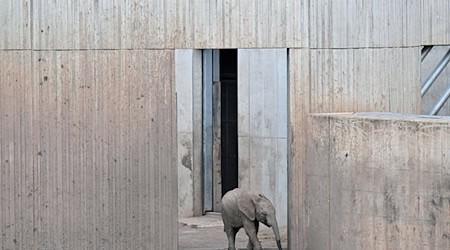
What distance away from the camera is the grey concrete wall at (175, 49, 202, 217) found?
717 inches

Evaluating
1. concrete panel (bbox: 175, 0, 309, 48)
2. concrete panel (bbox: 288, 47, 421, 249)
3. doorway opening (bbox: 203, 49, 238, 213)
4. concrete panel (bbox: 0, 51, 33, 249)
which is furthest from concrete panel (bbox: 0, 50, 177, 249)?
doorway opening (bbox: 203, 49, 238, 213)

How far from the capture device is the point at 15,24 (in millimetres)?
13016

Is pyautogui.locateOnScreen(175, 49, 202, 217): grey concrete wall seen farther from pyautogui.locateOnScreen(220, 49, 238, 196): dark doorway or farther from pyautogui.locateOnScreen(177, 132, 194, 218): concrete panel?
pyautogui.locateOnScreen(220, 49, 238, 196): dark doorway

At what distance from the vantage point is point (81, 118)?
13133 millimetres

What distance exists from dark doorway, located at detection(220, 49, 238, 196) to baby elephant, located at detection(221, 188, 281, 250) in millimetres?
4089

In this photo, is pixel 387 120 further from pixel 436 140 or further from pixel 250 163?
pixel 250 163

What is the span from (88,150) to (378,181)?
3.37 metres

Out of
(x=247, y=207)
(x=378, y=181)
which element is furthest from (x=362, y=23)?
(x=247, y=207)

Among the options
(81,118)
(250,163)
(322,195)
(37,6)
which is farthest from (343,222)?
(250,163)

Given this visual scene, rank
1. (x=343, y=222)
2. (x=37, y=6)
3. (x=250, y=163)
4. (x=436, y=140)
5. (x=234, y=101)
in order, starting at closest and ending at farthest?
(x=436, y=140), (x=343, y=222), (x=37, y=6), (x=250, y=163), (x=234, y=101)

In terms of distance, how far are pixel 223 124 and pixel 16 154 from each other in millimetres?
6226

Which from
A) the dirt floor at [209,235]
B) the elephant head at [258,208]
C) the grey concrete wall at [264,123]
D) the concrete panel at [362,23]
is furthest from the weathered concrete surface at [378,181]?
the grey concrete wall at [264,123]

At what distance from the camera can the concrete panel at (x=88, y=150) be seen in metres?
13.0

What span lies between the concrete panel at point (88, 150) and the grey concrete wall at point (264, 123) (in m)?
4.10
